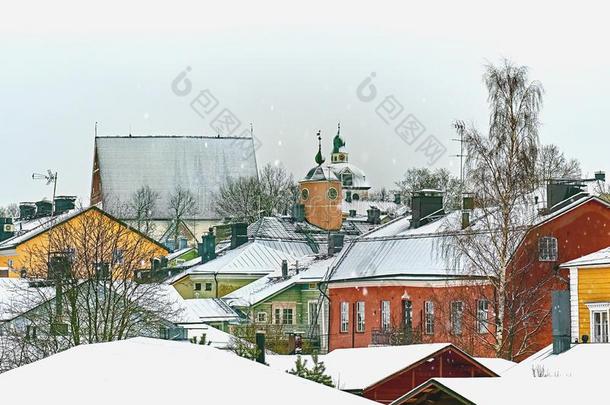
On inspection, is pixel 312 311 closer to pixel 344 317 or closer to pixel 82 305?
pixel 344 317

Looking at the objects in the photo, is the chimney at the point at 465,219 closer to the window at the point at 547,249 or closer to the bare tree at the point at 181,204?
the window at the point at 547,249

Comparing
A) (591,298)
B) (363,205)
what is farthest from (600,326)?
(363,205)

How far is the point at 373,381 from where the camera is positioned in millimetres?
27734

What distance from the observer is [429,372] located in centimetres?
2920

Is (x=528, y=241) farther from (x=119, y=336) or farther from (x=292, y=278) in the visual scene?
(x=292, y=278)

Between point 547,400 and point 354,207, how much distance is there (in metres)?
130

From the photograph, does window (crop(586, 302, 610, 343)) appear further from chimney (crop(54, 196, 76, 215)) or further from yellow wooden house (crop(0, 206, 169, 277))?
chimney (crop(54, 196, 76, 215))

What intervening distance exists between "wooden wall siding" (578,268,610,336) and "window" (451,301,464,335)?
7.44 m

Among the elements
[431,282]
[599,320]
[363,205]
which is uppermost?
[363,205]

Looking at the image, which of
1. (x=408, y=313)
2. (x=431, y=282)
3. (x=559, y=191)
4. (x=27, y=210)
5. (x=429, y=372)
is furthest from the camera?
(x=27, y=210)

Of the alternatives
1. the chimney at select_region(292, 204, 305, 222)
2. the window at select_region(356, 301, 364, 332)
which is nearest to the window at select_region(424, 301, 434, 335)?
the window at select_region(356, 301, 364, 332)

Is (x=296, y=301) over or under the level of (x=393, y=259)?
under

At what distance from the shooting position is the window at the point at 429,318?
48.2 meters

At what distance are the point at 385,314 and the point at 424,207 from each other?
4679 mm
